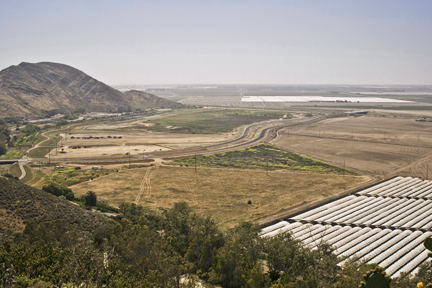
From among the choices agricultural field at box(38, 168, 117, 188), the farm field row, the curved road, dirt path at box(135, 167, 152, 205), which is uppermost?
the curved road

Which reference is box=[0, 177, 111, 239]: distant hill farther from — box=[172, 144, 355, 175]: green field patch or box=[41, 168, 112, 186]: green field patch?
box=[172, 144, 355, 175]: green field patch

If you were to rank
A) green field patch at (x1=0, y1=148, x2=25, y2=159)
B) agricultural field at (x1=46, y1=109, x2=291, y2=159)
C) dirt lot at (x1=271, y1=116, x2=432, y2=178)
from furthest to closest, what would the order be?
agricultural field at (x1=46, y1=109, x2=291, y2=159), green field patch at (x1=0, y1=148, x2=25, y2=159), dirt lot at (x1=271, y1=116, x2=432, y2=178)

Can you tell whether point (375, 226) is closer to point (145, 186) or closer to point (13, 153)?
point (145, 186)

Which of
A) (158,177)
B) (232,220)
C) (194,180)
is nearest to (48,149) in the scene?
(158,177)

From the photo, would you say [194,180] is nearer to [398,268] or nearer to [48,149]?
[398,268]

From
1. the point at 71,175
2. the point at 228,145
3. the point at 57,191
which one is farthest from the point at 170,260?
the point at 228,145

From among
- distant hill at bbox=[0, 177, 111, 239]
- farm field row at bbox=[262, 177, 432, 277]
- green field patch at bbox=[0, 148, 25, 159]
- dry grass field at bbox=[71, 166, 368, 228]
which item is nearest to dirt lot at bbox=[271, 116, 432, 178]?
dry grass field at bbox=[71, 166, 368, 228]
